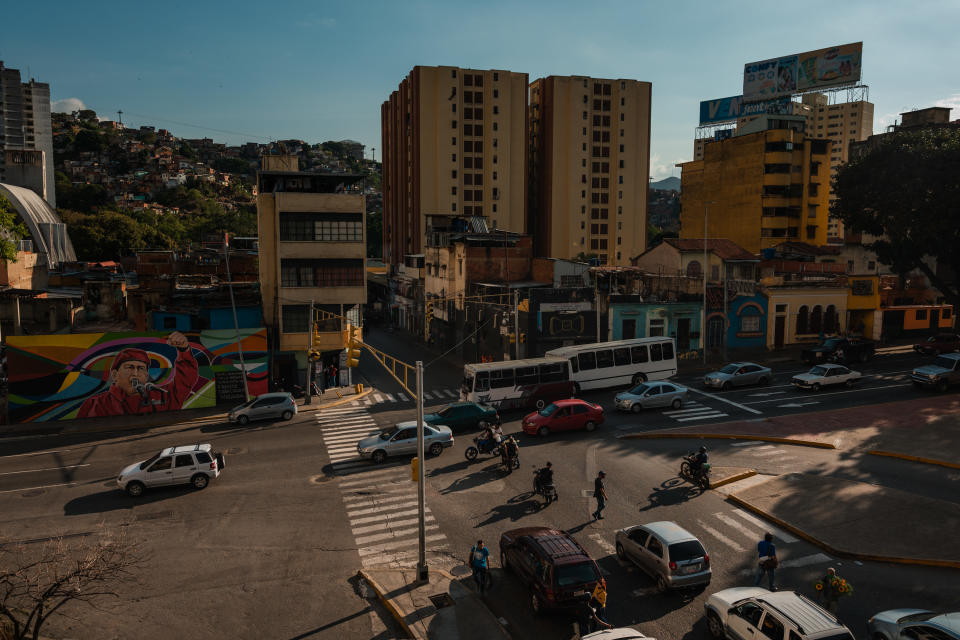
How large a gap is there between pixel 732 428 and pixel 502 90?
7613 cm

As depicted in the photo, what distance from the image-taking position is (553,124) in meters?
98.3

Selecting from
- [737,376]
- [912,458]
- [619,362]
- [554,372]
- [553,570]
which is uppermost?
[619,362]

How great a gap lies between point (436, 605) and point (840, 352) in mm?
38532

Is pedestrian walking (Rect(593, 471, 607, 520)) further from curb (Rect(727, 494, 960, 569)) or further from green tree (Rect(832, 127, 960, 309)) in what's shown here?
green tree (Rect(832, 127, 960, 309))

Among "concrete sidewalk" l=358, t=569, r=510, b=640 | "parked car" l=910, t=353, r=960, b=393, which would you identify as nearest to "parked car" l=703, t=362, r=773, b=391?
"parked car" l=910, t=353, r=960, b=393

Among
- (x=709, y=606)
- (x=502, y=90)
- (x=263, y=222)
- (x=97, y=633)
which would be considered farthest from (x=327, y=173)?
(x=502, y=90)

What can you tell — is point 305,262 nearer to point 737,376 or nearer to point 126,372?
point 126,372

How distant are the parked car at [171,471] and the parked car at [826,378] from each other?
107 feet

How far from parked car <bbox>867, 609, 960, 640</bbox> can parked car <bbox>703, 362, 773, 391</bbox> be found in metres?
25.2

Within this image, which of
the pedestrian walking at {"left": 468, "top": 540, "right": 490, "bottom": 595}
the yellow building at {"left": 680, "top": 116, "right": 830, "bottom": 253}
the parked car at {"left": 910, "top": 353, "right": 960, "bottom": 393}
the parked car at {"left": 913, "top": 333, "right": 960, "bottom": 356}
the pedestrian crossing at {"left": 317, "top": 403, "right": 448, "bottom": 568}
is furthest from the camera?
the yellow building at {"left": 680, "top": 116, "right": 830, "bottom": 253}

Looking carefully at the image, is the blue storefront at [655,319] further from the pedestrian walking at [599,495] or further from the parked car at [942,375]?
the pedestrian walking at [599,495]

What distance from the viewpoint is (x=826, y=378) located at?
37.2 metres

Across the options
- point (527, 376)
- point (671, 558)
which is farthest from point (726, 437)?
point (671, 558)

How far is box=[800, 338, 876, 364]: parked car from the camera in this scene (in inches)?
1720
